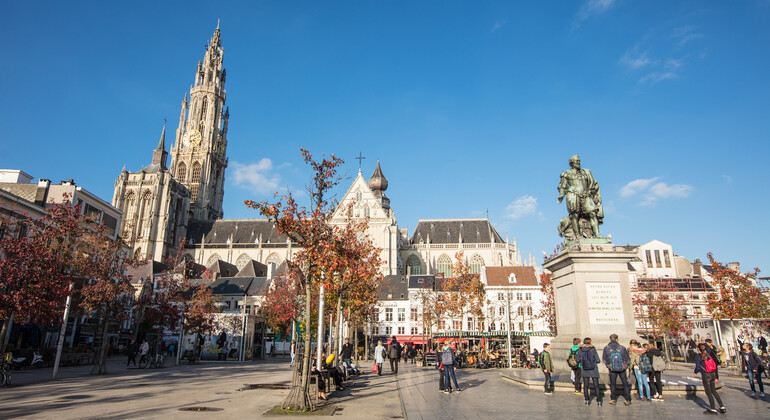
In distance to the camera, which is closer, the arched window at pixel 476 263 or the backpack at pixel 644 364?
the backpack at pixel 644 364

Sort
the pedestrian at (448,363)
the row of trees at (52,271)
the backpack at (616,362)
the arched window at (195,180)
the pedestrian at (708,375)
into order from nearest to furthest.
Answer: the pedestrian at (708,375) → the backpack at (616,362) → the pedestrian at (448,363) → the row of trees at (52,271) → the arched window at (195,180)

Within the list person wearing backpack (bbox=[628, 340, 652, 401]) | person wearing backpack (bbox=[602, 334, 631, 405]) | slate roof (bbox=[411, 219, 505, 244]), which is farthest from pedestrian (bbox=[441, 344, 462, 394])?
slate roof (bbox=[411, 219, 505, 244])

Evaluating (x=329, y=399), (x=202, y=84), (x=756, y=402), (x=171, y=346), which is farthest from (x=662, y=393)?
(x=202, y=84)

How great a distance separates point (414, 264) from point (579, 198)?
59.7m

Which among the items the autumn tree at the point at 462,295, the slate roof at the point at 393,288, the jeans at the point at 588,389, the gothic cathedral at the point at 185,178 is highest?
the gothic cathedral at the point at 185,178

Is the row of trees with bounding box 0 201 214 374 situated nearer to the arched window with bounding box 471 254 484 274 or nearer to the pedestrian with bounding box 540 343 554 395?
the pedestrian with bounding box 540 343 554 395

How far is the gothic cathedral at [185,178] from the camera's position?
2968 inches

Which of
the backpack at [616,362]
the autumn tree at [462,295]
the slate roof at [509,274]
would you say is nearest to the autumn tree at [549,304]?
the autumn tree at [462,295]

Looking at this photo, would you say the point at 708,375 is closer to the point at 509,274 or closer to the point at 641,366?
the point at 641,366

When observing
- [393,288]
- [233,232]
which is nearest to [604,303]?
[393,288]

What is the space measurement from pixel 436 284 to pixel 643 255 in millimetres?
30699

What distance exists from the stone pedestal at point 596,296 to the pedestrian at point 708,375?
1750 mm

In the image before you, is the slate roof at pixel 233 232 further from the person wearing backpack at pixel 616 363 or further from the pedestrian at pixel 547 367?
the person wearing backpack at pixel 616 363

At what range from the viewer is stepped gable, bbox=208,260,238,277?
202ft
